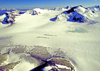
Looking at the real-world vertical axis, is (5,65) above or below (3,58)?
below

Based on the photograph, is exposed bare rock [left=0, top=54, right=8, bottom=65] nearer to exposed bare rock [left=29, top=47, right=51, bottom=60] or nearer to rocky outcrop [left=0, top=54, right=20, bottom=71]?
rocky outcrop [left=0, top=54, right=20, bottom=71]

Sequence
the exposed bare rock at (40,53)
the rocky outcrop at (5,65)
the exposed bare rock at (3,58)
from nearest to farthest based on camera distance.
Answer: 1. the rocky outcrop at (5,65)
2. the exposed bare rock at (3,58)
3. the exposed bare rock at (40,53)

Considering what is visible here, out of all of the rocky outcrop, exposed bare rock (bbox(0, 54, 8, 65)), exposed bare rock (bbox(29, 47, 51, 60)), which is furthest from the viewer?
exposed bare rock (bbox(29, 47, 51, 60))

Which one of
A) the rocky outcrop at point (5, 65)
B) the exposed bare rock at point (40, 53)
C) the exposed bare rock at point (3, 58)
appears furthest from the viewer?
the exposed bare rock at point (40, 53)

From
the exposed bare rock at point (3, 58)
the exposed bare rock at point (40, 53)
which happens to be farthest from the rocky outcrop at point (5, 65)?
the exposed bare rock at point (40, 53)

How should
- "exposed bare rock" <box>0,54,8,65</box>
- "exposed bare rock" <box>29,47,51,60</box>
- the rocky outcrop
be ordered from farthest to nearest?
1. "exposed bare rock" <box>29,47,51,60</box>
2. "exposed bare rock" <box>0,54,8,65</box>
3. the rocky outcrop

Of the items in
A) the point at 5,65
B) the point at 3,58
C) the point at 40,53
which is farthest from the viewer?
the point at 40,53

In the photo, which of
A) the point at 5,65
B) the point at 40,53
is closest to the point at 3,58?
the point at 5,65

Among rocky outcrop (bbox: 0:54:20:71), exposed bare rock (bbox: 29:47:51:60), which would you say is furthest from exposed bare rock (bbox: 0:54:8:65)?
exposed bare rock (bbox: 29:47:51:60)

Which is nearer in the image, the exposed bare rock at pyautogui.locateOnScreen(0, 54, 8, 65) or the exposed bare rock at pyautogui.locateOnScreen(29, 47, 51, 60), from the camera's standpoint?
the exposed bare rock at pyautogui.locateOnScreen(0, 54, 8, 65)

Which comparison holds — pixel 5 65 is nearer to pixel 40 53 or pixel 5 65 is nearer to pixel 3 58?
pixel 3 58

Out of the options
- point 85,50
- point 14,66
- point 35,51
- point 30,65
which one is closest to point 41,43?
point 35,51

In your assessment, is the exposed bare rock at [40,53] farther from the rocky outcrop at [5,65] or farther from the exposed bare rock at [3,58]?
the exposed bare rock at [3,58]
